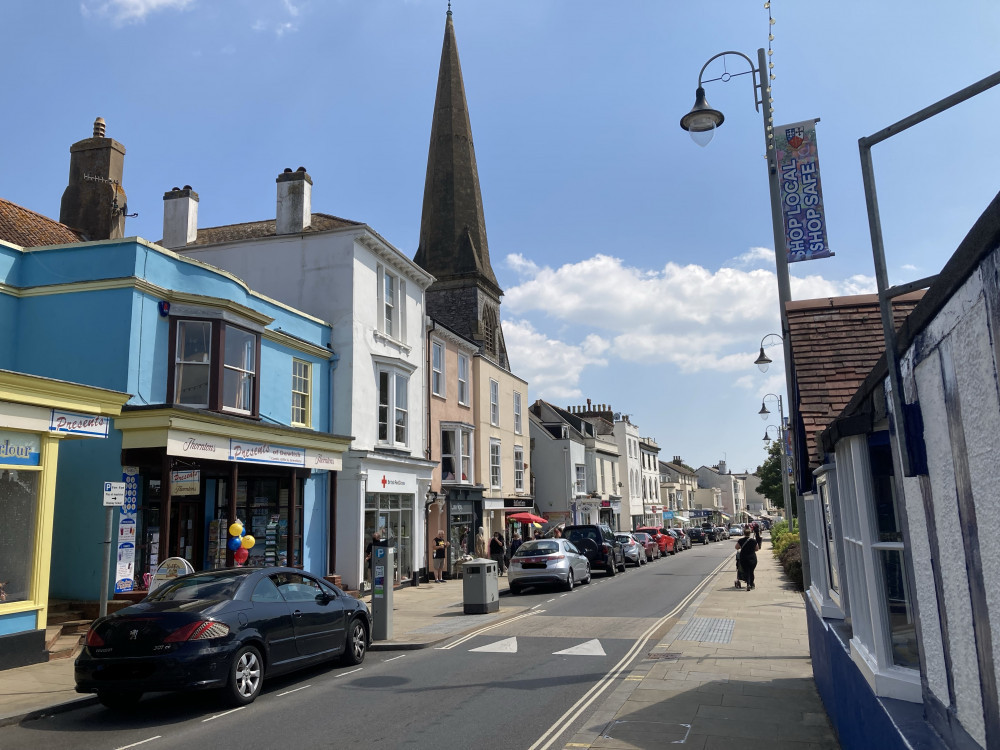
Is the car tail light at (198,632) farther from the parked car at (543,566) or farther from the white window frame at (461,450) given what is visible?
the white window frame at (461,450)

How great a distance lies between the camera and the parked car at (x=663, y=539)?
41.0m

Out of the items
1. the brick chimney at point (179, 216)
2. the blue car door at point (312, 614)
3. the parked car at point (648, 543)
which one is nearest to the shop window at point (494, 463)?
the parked car at point (648, 543)

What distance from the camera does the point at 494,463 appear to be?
33438mm

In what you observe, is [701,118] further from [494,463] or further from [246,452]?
[494,463]

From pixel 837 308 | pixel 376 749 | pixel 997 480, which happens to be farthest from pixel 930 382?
pixel 376 749

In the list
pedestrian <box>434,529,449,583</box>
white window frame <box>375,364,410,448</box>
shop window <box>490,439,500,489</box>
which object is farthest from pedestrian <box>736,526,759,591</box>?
shop window <box>490,439,500,489</box>

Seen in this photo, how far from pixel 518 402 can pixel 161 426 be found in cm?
2494

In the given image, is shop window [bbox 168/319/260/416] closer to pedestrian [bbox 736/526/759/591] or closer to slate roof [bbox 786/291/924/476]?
slate roof [bbox 786/291/924/476]

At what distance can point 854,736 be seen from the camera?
5.21 meters

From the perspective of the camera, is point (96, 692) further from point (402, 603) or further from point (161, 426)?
point (402, 603)

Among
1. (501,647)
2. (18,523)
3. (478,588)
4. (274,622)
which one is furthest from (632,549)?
(18,523)

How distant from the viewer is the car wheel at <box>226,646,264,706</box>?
8211mm

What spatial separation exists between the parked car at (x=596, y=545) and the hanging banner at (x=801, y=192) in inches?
771

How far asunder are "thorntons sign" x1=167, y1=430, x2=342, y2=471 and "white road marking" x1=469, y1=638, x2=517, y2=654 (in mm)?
6711
